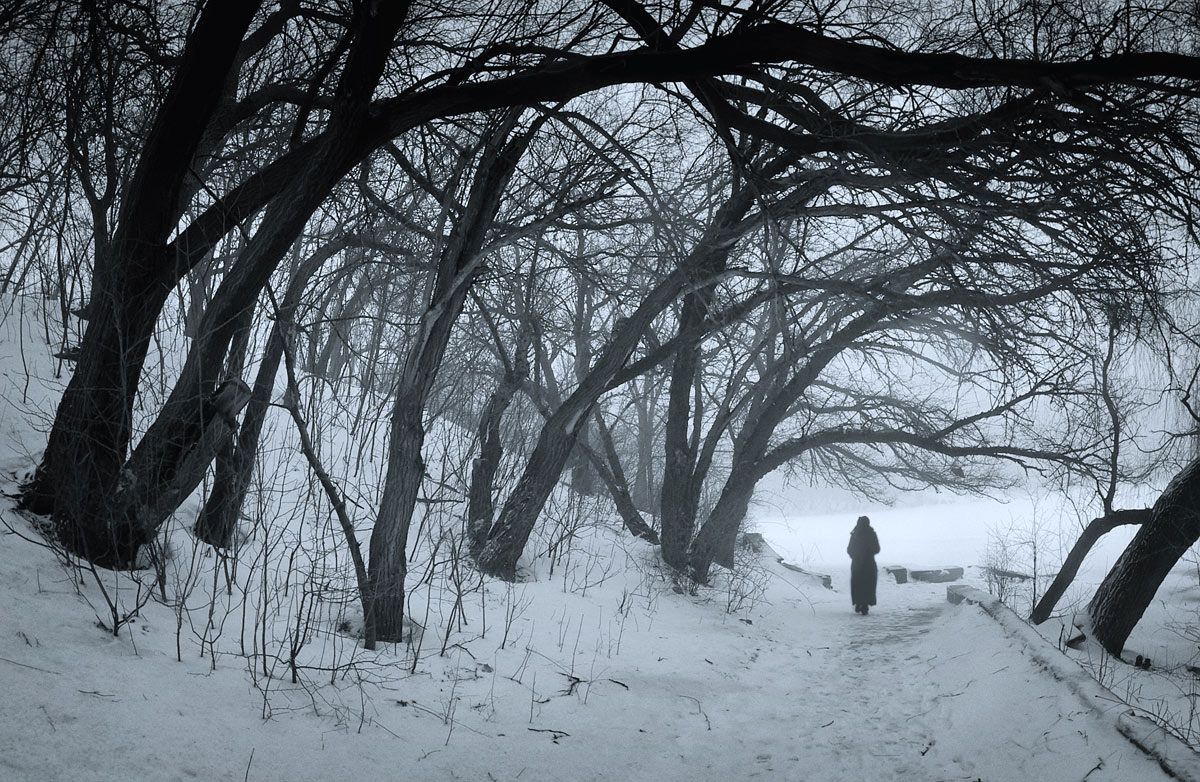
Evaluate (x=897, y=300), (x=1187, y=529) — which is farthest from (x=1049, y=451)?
(x=897, y=300)

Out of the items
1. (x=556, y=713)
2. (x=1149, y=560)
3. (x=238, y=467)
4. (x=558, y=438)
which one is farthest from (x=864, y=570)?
(x=238, y=467)

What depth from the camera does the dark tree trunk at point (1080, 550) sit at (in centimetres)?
974

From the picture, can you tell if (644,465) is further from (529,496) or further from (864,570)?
(529,496)

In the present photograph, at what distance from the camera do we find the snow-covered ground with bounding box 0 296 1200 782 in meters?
2.94

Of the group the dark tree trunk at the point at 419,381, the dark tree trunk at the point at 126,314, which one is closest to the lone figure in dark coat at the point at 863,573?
the dark tree trunk at the point at 419,381

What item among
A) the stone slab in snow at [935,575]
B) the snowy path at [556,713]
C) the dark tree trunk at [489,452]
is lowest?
the snowy path at [556,713]

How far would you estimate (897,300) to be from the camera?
6344 mm

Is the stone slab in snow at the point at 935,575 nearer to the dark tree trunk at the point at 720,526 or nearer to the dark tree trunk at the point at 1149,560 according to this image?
the dark tree trunk at the point at 720,526

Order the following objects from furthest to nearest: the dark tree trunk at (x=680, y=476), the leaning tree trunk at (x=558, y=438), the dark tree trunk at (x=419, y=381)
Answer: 1. the dark tree trunk at (x=680, y=476)
2. the leaning tree trunk at (x=558, y=438)
3. the dark tree trunk at (x=419, y=381)

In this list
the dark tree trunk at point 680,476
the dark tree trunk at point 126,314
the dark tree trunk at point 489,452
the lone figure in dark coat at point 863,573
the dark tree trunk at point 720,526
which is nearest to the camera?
the dark tree trunk at point 126,314

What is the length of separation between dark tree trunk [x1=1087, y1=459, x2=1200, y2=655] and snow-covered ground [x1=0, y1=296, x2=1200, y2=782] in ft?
1.96

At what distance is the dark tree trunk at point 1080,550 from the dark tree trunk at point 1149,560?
1509 mm

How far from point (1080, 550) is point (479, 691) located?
9.51 metres

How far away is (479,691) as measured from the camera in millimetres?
4410
